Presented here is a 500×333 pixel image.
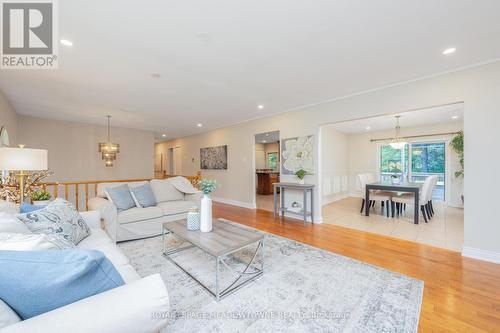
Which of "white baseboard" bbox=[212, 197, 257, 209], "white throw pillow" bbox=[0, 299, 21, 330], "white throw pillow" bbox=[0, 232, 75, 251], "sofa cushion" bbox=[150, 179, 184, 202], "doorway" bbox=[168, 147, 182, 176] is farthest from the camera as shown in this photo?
"doorway" bbox=[168, 147, 182, 176]

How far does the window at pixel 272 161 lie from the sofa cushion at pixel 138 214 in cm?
678

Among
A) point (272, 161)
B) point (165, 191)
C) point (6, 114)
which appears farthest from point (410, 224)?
point (6, 114)

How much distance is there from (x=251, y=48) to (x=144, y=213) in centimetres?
284

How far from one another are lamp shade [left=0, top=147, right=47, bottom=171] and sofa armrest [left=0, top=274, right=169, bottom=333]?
2.47m

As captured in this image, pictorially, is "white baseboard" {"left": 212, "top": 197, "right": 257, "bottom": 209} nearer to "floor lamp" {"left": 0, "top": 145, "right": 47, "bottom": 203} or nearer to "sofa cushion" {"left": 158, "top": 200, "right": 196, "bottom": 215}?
→ "sofa cushion" {"left": 158, "top": 200, "right": 196, "bottom": 215}

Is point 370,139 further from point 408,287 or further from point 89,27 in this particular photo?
point 89,27

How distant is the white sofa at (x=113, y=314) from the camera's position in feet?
2.36

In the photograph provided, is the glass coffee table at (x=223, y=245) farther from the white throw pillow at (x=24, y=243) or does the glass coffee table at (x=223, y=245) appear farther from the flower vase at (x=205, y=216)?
the white throw pillow at (x=24, y=243)

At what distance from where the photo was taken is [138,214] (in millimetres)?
3246

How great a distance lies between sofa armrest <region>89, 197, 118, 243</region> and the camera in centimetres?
293

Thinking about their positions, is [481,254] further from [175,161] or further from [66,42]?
[175,161]

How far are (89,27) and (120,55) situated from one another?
1.54 ft

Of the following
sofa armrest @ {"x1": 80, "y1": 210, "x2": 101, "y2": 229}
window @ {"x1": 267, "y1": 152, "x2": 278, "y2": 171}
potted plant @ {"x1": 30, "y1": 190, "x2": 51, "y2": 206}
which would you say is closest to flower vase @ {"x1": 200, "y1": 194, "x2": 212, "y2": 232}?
sofa armrest @ {"x1": 80, "y1": 210, "x2": 101, "y2": 229}

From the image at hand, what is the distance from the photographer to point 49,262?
833mm
